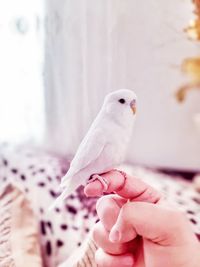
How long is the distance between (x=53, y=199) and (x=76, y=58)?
361mm

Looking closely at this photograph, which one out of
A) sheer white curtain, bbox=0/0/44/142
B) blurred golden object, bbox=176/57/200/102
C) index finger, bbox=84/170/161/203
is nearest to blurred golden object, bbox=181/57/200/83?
blurred golden object, bbox=176/57/200/102

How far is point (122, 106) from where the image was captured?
0.55 meters

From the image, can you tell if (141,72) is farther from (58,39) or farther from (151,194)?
(151,194)

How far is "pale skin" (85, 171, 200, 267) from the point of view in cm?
59

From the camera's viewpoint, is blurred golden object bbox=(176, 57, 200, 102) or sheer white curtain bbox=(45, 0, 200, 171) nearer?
sheer white curtain bbox=(45, 0, 200, 171)

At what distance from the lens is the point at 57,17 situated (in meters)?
0.81

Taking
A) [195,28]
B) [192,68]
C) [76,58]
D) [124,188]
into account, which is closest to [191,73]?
[192,68]

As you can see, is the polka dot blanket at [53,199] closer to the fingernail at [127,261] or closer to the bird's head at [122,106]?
the fingernail at [127,261]

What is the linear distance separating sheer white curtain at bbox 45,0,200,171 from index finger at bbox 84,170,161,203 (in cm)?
12

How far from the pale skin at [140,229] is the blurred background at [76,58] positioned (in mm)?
133

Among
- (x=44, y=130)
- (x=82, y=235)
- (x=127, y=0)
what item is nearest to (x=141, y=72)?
(x=127, y=0)

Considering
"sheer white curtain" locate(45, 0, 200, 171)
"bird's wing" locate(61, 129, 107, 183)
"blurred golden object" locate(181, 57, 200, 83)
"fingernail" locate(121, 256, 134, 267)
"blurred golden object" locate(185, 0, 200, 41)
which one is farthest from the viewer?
"blurred golden object" locate(181, 57, 200, 83)

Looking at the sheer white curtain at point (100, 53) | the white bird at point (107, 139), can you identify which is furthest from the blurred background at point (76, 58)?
the white bird at point (107, 139)

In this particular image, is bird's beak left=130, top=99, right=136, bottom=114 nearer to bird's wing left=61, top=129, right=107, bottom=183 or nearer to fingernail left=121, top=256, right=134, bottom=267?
bird's wing left=61, top=129, right=107, bottom=183
